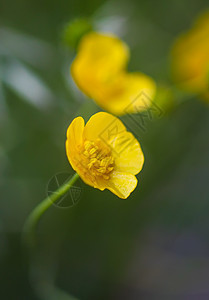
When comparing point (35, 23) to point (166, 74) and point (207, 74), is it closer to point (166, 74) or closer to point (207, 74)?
point (166, 74)

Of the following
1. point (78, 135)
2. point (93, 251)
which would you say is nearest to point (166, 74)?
point (93, 251)

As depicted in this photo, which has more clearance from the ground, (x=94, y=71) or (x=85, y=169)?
(x=94, y=71)

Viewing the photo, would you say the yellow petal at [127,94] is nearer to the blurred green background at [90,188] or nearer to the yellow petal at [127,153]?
the blurred green background at [90,188]

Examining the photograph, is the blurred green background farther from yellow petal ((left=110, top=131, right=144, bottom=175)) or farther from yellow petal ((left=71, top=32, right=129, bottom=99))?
yellow petal ((left=110, top=131, right=144, bottom=175))

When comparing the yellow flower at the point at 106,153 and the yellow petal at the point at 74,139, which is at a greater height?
the yellow petal at the point at 74,139

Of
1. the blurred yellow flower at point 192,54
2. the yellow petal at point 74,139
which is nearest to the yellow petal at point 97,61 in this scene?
the blurred yellow flower at point 192,54
